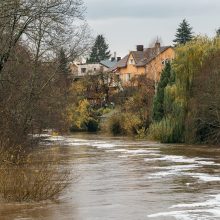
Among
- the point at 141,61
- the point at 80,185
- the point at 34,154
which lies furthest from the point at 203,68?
the point at 141,61

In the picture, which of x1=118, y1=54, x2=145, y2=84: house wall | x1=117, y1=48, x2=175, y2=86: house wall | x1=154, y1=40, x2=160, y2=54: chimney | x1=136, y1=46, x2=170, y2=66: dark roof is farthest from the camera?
x1=118, y1=54, x2=145, y2=84: house wall

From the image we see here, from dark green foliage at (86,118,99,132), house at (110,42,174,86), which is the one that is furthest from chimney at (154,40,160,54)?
dark green foliage at (86,118,99,132)

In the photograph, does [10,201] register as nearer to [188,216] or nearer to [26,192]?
[26,192]

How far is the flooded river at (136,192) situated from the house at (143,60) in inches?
2265

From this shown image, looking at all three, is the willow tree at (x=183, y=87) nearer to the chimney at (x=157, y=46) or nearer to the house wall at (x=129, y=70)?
the chimney at (x=157, y=46)

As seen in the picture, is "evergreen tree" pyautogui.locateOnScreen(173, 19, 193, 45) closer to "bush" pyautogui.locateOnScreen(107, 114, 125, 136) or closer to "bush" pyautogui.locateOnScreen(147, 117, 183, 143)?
"bush" pyautogui.locateOnScreen(107, 114, 125, 136)

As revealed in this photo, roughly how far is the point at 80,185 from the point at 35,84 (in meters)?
14.0

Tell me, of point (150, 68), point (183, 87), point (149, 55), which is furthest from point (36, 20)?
point (149, 55)

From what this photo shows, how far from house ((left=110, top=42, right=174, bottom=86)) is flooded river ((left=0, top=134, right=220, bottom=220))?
189ft

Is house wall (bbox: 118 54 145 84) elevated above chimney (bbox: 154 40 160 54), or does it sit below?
below

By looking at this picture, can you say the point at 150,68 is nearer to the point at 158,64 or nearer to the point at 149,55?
the point at 158,64

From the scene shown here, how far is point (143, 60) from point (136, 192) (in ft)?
262

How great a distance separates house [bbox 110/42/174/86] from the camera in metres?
91.9

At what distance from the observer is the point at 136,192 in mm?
19094
